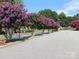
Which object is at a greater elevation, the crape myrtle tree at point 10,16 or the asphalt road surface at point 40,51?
the crape myrtle tree at point 10,16

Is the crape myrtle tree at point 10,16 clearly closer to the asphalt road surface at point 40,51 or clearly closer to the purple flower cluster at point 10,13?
the purple flower cluster at point 10,13

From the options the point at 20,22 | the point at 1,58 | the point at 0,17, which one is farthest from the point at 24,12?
the point at 1,58

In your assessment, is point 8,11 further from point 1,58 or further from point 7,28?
point 1,58

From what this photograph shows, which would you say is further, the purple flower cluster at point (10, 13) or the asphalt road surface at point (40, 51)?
the purple flower cluster at point (10, 13)

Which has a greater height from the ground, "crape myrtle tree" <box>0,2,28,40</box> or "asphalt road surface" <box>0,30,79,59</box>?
"crape myrtle tree" <box>0,2,28,40</box>

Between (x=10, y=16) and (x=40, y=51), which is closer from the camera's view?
(x=40, y=51)

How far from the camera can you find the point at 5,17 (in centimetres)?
2864

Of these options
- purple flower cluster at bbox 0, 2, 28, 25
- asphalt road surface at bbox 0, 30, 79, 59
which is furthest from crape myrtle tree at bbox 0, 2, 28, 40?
asphalt road surface at bbox 0, 30, 79, 59

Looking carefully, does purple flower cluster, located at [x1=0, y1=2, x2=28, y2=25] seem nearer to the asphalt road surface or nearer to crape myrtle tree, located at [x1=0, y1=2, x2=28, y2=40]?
crape myrtle tree, located at [x1=0, y1=2, x2=28, y2=40]

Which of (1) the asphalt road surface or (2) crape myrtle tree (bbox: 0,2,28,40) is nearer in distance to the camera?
(1) the asphalt road surface

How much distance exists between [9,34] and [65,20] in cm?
11447

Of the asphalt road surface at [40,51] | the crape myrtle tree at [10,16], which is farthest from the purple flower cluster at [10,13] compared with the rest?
the asphalt road surface at [40,51]

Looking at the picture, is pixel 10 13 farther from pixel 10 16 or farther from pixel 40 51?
pixel 40 51

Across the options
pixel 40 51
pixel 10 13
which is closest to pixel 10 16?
pixel 10 13
